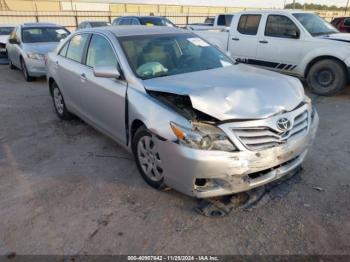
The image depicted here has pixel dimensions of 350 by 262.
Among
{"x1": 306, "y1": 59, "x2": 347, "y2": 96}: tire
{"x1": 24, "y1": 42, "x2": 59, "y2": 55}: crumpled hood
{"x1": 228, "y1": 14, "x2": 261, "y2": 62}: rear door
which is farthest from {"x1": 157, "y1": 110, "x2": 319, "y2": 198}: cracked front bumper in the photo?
{"x1": 24, "y1": 42, "x2": 59, "y2": 55}: crumpled hood

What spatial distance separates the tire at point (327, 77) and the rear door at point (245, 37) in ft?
5.19

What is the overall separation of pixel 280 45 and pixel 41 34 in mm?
7129

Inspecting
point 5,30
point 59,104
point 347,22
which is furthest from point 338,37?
point 5,30

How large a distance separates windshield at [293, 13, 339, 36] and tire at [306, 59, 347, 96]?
2.62 ft

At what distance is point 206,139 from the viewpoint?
2658 mm

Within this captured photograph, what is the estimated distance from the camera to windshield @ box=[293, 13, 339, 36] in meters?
7.05

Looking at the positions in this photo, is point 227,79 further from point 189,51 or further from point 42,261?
point 42,261

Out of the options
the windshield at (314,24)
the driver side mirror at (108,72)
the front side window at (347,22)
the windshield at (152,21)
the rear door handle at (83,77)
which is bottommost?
the windshield at (152,21)

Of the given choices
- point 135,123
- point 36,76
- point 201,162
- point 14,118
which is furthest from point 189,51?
point 36,76

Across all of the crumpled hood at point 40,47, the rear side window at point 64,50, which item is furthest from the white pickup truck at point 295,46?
the crumpled hood at point 40,47

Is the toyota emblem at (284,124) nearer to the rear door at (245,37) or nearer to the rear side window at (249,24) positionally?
the rear door at (245,37)

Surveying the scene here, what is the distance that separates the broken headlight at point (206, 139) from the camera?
2.64m

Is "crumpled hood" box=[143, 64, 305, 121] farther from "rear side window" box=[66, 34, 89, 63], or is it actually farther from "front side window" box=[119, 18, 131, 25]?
"front side window" box=[119, 18, 131, 25]

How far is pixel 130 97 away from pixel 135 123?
0.29 metres
